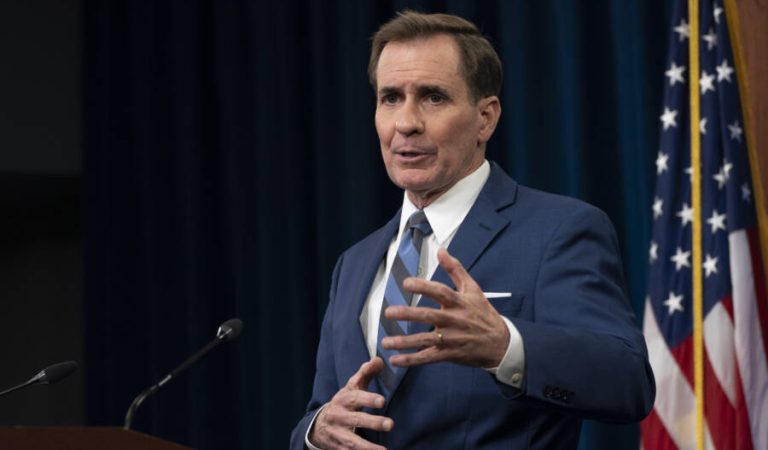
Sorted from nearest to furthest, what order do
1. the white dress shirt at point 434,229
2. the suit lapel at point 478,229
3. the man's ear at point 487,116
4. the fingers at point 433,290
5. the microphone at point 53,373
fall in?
the fingers at point 433,290 < the suit lapel at point 478,229 < the white dress shirt at point 434,229 < the man's ear at point 487,116 < the microphone at point 53,373

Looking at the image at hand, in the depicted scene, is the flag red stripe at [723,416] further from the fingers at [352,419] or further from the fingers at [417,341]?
the fingers at [417,341]

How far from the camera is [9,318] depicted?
673 centimetres

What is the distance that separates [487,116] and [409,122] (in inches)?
8.3

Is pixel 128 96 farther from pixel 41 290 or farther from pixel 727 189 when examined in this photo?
pixel 727 189

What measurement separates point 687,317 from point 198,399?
306cm

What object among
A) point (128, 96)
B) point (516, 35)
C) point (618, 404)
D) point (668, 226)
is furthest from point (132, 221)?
point (618, 404)

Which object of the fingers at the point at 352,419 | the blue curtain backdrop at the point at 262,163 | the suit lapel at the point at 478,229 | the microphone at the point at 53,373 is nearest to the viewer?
the fingers at the point at 352,419

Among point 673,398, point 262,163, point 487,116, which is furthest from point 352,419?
point 262,163

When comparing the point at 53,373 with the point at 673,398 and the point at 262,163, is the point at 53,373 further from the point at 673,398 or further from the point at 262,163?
the point at 262,163

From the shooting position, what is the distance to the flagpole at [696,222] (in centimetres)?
333

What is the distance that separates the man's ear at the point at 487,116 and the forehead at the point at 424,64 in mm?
82

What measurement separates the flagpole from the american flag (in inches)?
0.9

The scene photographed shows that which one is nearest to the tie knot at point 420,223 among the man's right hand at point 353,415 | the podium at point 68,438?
the man's right hand at point 353,415

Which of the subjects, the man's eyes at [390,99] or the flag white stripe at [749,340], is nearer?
the man's eyes at [390,99]
